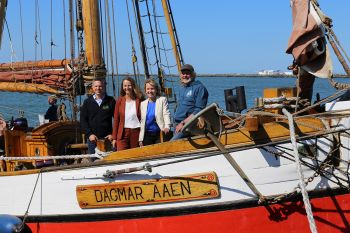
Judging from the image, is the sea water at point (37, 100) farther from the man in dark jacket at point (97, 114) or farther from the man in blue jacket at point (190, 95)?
the man in blue jacket at point (190, 95)

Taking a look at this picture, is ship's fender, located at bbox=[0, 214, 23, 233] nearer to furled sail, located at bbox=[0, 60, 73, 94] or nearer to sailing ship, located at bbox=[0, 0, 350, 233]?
sailing ship, located at bbox=[0, 0, 350, 233]

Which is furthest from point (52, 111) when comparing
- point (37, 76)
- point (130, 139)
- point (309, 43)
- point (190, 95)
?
point (309, 43)

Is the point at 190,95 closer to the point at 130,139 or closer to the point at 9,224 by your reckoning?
the point at 130,139

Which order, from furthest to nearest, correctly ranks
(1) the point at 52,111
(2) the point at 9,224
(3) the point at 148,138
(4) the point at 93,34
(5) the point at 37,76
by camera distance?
(1) the point at 52,111, (5) the point at 37,76, (4) the point at 93,34, (3) the point at 148,138, (2) the point at 9,224

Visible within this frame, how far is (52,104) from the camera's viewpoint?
35.9 feet

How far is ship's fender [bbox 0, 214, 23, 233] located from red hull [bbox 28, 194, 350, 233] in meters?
1.50

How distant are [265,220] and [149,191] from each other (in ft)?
3.87

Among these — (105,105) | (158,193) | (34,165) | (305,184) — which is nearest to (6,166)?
(34,165)

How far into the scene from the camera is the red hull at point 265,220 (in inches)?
212

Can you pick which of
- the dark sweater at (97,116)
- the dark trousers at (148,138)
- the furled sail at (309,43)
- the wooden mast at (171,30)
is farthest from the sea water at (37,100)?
the furled sail at (309,43)

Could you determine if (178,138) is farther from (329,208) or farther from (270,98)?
(329,208)

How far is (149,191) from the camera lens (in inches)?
224

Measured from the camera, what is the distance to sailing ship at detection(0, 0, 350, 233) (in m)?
5.34

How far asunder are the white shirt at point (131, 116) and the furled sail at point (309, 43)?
6.30ft
